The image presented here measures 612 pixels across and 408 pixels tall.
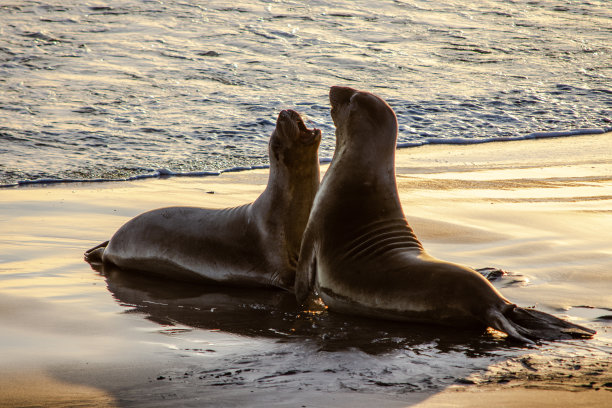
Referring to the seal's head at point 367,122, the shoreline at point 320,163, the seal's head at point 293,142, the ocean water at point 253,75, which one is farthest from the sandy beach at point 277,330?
the ocean water at point 253,75

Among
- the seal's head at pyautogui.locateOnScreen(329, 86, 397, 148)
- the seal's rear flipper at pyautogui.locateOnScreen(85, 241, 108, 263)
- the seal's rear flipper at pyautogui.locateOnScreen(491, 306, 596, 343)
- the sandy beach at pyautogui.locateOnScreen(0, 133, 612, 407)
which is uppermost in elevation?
the seal's head at pyautogui.locateOnScreen(329, 86, 397, 148)

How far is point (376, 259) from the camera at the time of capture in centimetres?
461

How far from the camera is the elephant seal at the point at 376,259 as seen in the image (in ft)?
13.5

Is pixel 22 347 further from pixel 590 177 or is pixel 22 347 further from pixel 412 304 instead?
pixel 590 177

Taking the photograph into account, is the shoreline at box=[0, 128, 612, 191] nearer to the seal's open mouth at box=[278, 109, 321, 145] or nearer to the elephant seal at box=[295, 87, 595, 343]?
the seal's open mouth at box=[278, 109, 321, 145]

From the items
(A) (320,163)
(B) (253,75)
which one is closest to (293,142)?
(A) (320,163)

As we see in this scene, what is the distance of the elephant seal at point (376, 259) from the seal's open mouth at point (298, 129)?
0.34 meters

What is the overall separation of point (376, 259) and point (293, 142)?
1.22m

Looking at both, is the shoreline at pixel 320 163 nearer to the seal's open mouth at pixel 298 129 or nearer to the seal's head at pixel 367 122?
the seal's open mouth at pixel 298 129

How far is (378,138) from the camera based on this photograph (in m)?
4.98

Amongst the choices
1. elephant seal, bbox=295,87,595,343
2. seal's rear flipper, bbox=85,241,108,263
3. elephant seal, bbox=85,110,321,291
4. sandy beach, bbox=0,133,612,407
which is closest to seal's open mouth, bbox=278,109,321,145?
elephant seal, bbox=85,110,321,291

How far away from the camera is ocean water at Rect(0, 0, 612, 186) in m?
10.8

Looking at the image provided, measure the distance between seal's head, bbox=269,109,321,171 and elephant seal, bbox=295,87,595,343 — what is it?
0.36 meters

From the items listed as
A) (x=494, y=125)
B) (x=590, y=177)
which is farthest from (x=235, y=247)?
(x=494, y=125)
